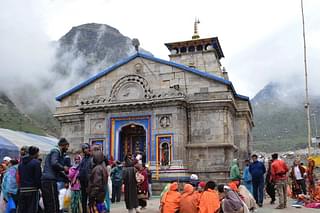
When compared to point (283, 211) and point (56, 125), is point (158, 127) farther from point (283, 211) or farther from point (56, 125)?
point (56, 125)

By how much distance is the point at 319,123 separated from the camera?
228 feet

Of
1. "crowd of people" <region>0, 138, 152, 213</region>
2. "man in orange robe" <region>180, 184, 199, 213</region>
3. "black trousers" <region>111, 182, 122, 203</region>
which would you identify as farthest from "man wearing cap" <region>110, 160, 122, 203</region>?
"man in orange robe" <region>180, 184, 199, 213</region>

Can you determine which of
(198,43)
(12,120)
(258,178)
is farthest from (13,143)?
(12,120)

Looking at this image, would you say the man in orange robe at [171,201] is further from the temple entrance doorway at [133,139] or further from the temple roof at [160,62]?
the temple entrance doorway at [133,139]

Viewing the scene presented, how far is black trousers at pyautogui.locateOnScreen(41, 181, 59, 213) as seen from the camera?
6.95 m

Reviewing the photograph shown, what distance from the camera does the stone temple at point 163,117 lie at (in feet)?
56.0

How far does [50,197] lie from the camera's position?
7.00m

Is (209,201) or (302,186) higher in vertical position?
(209,201)

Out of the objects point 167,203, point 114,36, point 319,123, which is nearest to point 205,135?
point 167,203

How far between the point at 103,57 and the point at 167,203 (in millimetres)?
78683

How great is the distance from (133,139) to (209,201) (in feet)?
37.3

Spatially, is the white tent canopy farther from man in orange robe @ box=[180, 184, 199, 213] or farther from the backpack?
man in orange robe @ box=[180, 184, 199, 213]

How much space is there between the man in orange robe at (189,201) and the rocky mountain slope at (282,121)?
49.5 meters

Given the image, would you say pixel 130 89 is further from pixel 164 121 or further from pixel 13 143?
Answer: pixel 13 143
